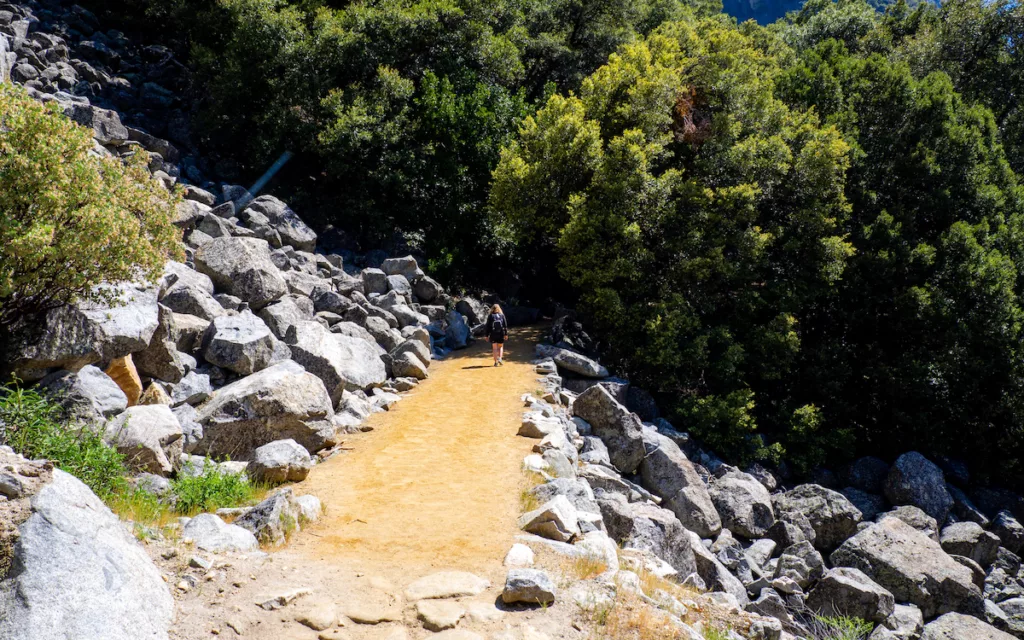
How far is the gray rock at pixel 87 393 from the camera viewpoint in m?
10.0

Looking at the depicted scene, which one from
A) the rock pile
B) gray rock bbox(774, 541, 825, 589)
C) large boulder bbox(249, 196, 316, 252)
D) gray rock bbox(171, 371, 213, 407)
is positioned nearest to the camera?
the rock pile

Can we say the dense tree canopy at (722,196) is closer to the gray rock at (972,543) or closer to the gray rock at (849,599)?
the gray rock at (972,543)

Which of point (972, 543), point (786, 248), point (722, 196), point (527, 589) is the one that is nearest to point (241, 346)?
point (527, 589)

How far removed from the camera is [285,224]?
23219 millimetres

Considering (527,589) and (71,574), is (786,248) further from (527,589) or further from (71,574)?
(71,574)

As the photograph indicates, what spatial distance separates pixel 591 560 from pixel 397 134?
69.7ft

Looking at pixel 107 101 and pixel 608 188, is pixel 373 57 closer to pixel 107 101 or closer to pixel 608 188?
pixel 107 101

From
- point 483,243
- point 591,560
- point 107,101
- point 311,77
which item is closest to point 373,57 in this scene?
point 311,77

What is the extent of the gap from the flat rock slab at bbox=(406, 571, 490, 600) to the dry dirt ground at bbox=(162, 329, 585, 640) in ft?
0.39

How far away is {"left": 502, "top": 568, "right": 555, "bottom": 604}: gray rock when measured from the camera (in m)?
7.26

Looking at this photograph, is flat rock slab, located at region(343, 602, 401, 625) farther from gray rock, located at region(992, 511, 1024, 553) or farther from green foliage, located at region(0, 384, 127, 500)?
gray rock, located at region(992, 511, 1024, 553)

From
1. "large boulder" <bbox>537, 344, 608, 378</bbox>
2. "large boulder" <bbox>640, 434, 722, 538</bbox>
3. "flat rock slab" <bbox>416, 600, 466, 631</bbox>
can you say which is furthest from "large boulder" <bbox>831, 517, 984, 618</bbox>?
"flat rock slab" <bbox>416, 600, 466, 631</bbox>

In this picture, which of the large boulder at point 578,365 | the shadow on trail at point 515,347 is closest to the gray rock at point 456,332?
the shadow on trail at point 515,347

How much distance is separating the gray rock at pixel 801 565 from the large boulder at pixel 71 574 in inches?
469
